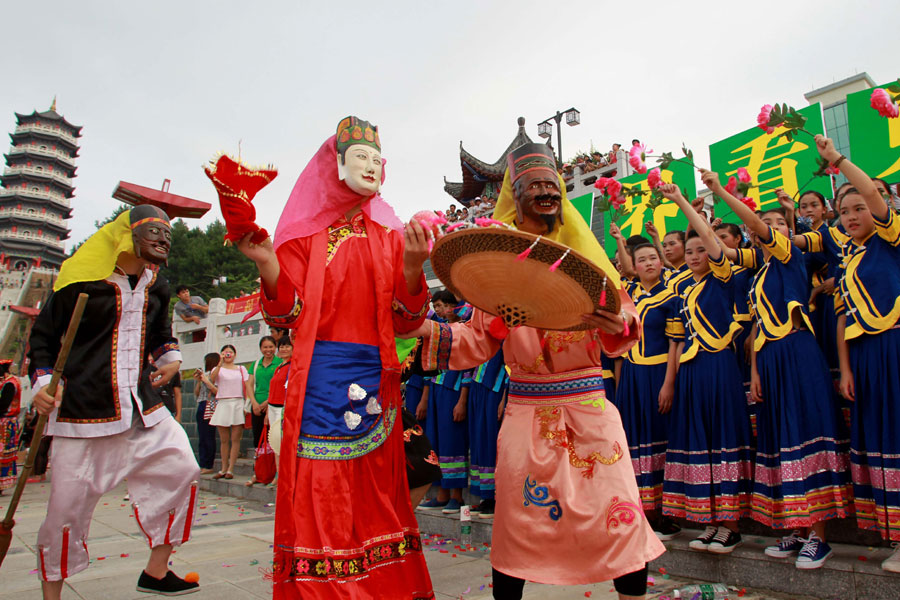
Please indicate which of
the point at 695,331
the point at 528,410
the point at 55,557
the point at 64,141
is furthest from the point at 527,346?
the point at 64,141

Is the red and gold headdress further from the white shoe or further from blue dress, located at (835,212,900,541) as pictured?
the white shoe

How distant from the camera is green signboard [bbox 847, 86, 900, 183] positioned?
238 inches

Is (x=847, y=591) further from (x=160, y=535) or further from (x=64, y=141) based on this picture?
(x=64, y=141)

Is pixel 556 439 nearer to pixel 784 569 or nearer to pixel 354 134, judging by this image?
pixel 354 134

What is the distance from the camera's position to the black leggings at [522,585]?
213cm

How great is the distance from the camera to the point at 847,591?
2.94 meters

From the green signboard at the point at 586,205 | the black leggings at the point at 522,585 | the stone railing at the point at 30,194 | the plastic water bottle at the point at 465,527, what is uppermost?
the stone railing at the point at 30,194

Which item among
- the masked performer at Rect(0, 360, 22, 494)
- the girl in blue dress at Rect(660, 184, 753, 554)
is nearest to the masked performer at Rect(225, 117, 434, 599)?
the girl in blue dress at Rect(660, 184, 753, 554)

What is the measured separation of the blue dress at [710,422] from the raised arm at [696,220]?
13 cm

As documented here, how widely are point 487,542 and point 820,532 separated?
92.2 inches

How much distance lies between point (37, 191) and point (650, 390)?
210 feet

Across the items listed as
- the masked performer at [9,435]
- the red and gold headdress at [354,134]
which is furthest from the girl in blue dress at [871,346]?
the masked performer at [9,435]

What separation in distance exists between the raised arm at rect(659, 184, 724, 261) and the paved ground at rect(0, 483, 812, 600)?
2022 millimetres

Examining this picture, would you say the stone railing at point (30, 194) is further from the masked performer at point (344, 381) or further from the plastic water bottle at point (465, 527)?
the masked performer at point (344, 381)
